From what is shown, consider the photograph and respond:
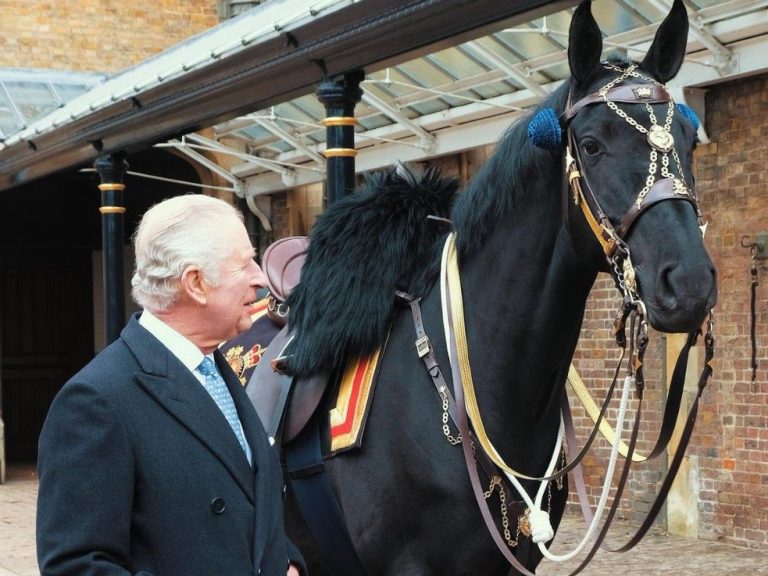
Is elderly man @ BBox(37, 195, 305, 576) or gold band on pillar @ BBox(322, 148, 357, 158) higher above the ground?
gold band on pillar @ BBox(322, 148, 357, 158)

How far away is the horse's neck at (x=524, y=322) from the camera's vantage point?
3.54 m

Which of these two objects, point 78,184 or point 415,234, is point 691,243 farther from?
point 78,184

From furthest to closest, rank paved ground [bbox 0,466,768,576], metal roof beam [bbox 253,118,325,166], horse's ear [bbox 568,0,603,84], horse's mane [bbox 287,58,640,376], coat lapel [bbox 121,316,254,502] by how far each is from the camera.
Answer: metal roof beam [bbox 253,118,325,166]
paved ground [bbox 0,466,768,576]
horse's mane [bbox 287,58,640,376]
horse's ear [bbox 568,0,603,84]
coat lapel [bbox 121,316,254,502]

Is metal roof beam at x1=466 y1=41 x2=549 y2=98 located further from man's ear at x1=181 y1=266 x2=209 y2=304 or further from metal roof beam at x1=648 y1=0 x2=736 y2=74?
man's ear at x1=181 y1=266 x2=209 y2=304

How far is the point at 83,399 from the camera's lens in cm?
213

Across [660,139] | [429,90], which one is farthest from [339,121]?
[429,90]

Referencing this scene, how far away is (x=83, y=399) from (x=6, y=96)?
43.3 ft

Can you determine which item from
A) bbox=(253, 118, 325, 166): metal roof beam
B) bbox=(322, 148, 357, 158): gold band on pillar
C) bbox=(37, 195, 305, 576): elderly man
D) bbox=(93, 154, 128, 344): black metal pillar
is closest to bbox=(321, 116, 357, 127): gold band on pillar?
bbox=(322, 148, 357, 158): gold band on pillar

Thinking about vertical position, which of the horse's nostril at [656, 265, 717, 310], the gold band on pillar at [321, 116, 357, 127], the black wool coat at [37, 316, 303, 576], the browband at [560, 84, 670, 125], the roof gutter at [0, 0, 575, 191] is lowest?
the black wool coat at [37, 316, 303, 576]

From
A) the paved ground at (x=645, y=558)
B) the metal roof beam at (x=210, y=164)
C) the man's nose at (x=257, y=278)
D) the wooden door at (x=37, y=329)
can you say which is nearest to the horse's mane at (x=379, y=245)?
the man's nose at (x=257, y=278)

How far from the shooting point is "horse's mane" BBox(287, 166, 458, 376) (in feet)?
12.8

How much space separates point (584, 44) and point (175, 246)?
1.60 meters

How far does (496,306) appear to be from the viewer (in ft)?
12.0

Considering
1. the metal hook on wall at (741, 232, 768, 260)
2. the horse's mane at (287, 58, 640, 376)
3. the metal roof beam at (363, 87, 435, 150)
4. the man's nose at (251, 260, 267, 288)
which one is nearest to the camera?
the man's nose at (251, 260, 267, 288)
